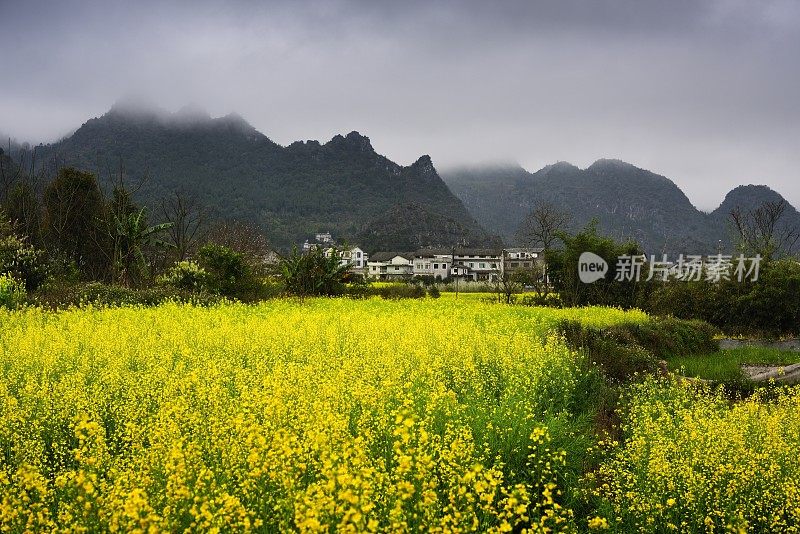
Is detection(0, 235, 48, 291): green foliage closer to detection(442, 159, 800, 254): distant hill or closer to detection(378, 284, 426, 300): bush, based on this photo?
detection(378, 284, 426, 300): bush

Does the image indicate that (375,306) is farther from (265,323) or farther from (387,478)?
(387,478)

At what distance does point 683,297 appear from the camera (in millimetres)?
22203

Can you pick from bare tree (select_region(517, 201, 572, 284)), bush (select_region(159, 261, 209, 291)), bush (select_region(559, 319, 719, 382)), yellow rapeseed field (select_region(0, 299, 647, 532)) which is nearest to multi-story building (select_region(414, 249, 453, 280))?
bare tree (select_region(517, 201, 572, 284))

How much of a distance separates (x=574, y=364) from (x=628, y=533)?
5.50 meters

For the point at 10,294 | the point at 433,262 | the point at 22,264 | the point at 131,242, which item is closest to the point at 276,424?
the point at 10,294

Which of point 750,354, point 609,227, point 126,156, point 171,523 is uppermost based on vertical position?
point 126,156

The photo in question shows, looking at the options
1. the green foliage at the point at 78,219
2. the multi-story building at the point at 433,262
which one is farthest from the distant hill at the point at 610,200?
the green foliage at the point at 78,219

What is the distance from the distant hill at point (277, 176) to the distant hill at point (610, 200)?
22663mm

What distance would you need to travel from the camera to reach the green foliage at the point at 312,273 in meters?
21.8

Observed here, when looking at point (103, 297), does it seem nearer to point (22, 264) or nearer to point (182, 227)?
point (22, 264)

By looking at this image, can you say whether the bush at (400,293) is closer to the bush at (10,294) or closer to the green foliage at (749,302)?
A: the green foliage at (749,302)

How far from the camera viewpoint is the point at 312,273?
2202 cm

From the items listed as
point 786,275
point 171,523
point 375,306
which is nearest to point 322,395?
point 171,523

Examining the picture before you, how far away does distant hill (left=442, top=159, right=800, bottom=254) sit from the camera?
396 ft
